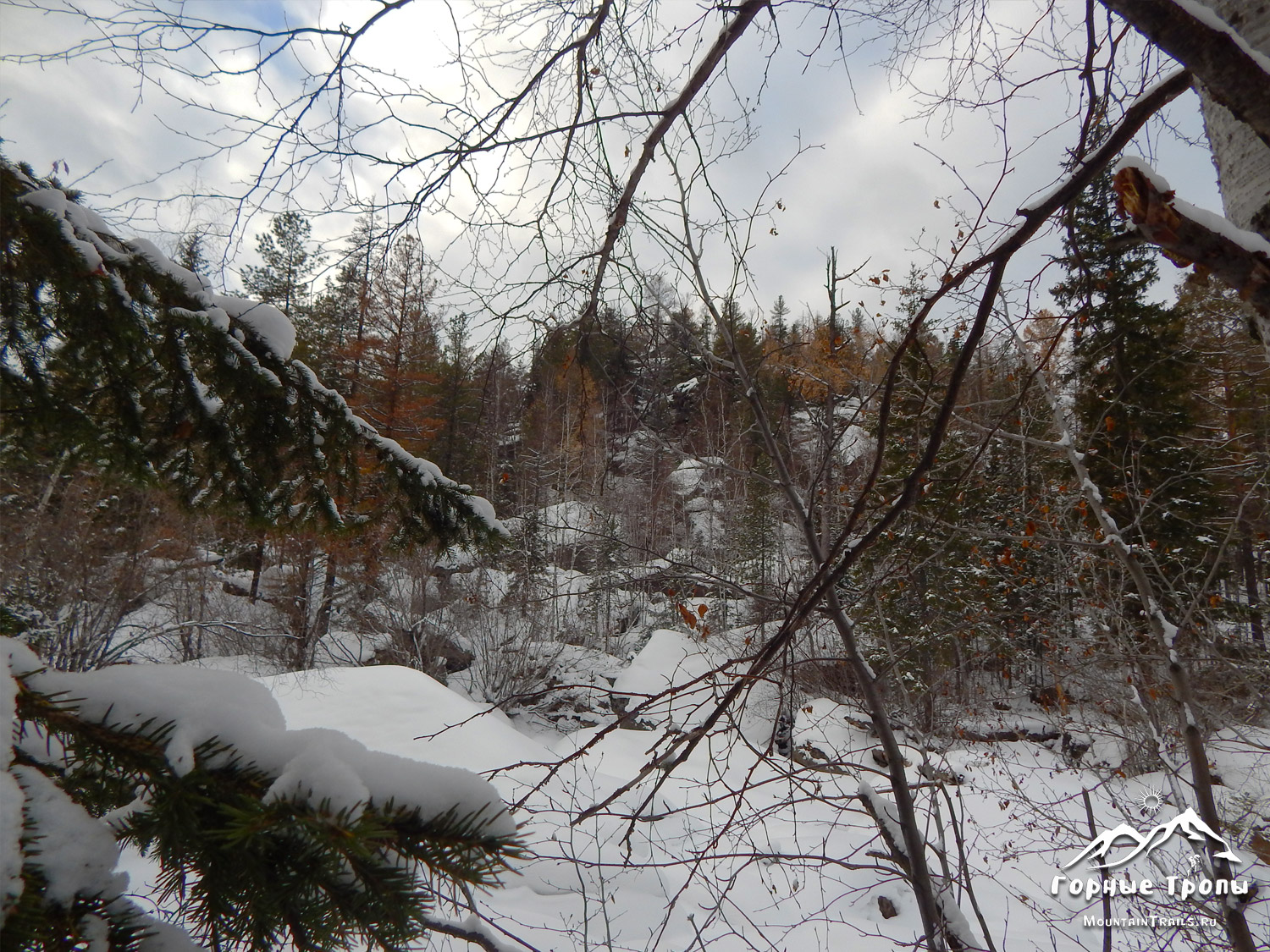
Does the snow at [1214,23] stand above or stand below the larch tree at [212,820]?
above

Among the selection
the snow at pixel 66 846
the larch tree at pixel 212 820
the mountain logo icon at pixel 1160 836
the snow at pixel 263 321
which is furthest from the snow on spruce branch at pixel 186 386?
the mountain logo icon at pixel 1160 836

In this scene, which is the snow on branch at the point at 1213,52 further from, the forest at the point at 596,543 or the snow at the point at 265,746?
the snow at the point at 265,746

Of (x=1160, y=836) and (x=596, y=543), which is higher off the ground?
(x=596, y=543)

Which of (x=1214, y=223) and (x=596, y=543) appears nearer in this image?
(x=1214, y=223)

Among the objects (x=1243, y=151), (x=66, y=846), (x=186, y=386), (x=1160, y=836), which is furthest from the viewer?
(x=1160, y=836)

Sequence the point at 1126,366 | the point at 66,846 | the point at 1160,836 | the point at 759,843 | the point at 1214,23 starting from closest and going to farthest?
the point at 66,846, the point at 1214,23, the point at 1160,836, the point at 1126,366, the point at 759,843

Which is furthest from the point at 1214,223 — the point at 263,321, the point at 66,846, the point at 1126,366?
the point at 1126,366

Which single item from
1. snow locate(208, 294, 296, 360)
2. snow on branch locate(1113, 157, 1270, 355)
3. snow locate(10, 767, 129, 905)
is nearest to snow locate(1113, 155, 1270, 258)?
snow on branch locate(1113, 157, 1270, 355)

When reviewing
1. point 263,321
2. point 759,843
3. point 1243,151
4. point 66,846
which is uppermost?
point 263,321

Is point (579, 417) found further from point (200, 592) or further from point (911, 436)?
point (200, 592)

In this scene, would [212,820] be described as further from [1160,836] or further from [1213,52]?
[1160,836]

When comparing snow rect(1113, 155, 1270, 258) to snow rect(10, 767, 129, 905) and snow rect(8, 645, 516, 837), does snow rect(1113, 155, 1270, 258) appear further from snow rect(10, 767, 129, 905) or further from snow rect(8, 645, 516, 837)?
snow rect(10, 767, 129, 905)

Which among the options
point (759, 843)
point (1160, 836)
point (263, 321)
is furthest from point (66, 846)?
point (759, 843)

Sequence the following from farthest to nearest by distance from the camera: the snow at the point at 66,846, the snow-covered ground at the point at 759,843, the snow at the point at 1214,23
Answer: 1. the snow-covered ground at the point at 759,843
2. the snow at the point at 1214,23
3. the snow at the point at 66,846
